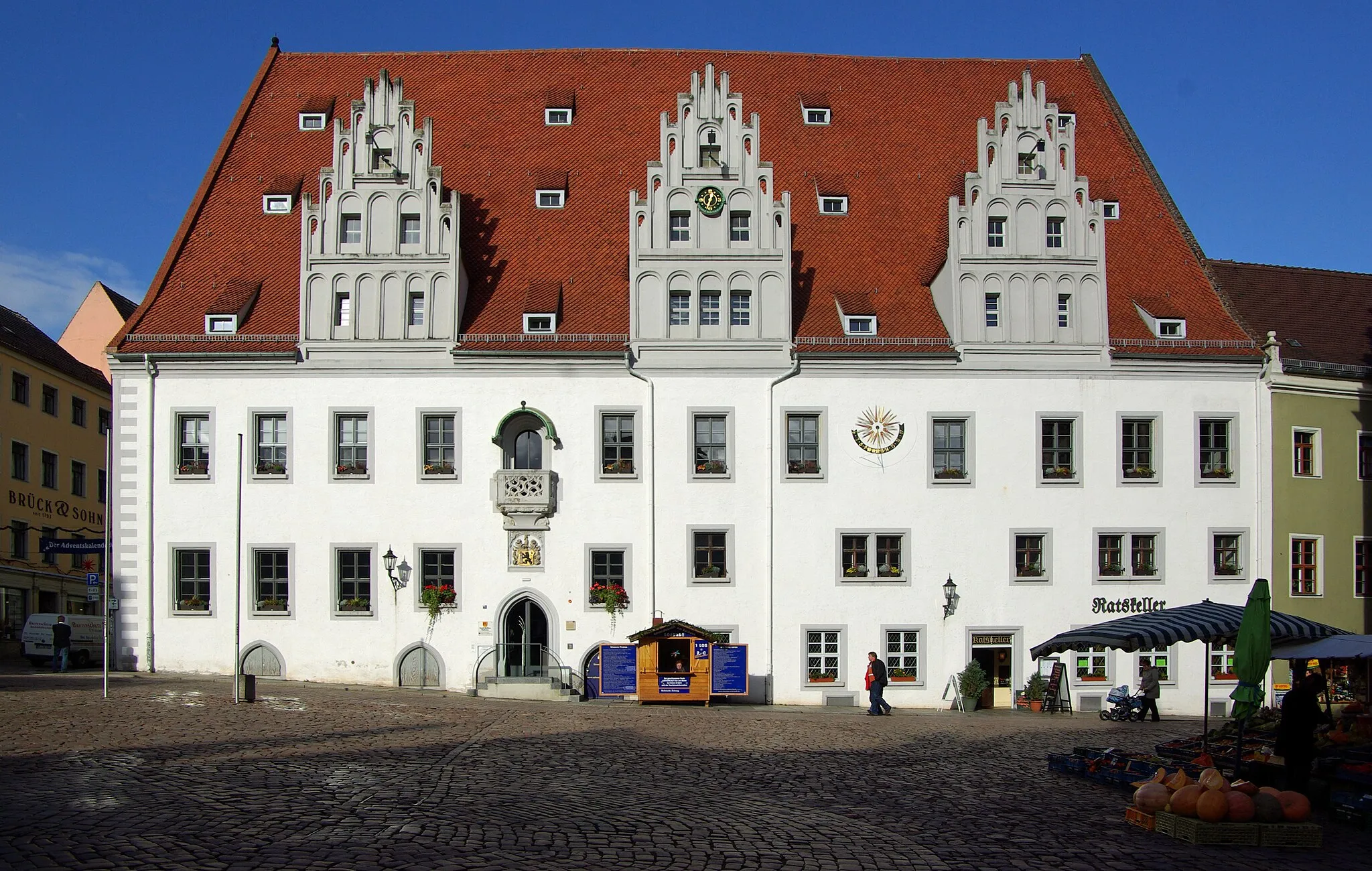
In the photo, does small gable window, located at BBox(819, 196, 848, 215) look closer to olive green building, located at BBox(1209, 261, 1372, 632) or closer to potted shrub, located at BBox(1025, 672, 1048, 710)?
olive green building, located at BBox(1209, 261, 1372, 632)

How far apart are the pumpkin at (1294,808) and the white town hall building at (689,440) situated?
19.7 m

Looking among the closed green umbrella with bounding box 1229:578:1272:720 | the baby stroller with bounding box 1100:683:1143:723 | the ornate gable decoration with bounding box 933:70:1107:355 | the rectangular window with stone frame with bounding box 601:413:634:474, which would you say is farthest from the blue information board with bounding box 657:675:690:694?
the closed green umbrella with bounding box 1229:578:1272:720

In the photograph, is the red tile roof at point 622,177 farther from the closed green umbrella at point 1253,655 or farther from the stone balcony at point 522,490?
the closed green umbrella at point 1253,655

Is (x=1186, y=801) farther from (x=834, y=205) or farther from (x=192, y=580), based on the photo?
(x=834, y=205)

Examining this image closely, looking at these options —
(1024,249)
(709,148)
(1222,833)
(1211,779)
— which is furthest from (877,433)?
(1222,833)

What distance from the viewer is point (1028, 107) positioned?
124 feet

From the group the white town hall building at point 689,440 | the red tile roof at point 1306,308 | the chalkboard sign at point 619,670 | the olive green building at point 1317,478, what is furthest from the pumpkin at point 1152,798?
the red tile roof at point 1306,308

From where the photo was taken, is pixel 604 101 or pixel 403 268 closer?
pixel 403 268

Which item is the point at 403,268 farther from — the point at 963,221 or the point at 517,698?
the point at 963,221

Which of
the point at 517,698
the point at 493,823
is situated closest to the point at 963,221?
the point at 517,698

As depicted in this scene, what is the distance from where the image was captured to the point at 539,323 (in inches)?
1433

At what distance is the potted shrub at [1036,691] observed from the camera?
34.9 metres

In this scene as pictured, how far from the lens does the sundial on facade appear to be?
118ft

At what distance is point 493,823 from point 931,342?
78.9 feet
